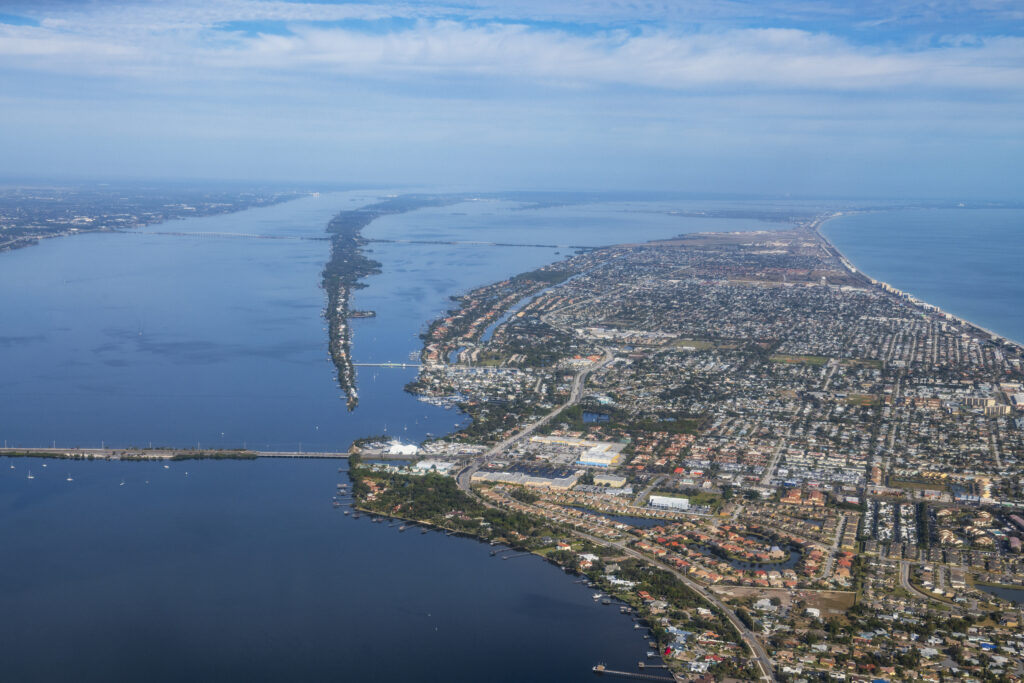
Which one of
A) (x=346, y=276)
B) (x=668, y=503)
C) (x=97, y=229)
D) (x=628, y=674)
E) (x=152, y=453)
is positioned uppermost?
(x=97, y=229)

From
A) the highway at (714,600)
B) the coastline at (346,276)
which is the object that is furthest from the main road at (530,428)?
the coastline at (346,276)

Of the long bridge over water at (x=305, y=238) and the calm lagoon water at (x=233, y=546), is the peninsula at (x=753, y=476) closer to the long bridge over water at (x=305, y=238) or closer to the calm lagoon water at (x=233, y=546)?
the calm lagoon water at (x=233, y=546)

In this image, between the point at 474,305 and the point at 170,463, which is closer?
the point at 170,463

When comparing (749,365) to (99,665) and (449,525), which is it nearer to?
(449,525)

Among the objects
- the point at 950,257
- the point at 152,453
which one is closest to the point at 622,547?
the point at 152,453

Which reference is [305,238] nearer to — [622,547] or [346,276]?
[346,276]

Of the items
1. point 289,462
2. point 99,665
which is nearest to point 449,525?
point 289,462
